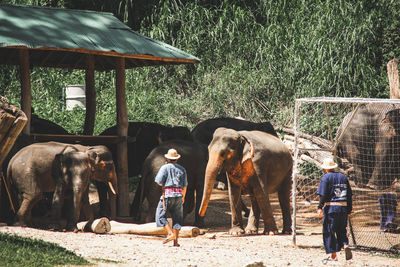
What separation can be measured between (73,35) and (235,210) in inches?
175

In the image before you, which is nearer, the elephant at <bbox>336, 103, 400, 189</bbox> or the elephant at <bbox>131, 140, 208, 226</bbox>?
the elephant at <bbox>131, 140, 208, 226</bbox>

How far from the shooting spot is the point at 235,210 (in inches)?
501

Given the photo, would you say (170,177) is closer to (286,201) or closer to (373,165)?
(286,201)

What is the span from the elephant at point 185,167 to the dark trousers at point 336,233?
399 cm

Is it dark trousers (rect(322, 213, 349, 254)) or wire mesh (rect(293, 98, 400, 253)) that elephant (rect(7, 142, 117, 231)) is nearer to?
wire mesh (rect(293, 98, 400, 253))

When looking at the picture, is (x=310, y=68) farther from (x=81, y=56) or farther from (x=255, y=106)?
(x=81, y=56)

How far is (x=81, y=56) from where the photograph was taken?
16.7m

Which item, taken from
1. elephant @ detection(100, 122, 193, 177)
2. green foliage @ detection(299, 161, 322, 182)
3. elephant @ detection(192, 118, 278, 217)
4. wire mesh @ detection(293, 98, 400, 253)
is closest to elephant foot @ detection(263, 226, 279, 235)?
wire mesh @ detection(293, 98, 400, 253)

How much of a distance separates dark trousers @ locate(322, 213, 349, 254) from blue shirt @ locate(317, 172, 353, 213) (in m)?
0.10

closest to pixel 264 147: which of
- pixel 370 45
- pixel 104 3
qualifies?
pixel 370 45

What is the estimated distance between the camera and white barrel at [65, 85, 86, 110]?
2267cm

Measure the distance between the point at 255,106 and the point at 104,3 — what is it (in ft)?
24.7

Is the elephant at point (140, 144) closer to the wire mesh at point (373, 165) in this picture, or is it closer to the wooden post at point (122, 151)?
the wooden post at point (122, 151)

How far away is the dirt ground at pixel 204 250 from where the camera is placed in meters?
9.00
